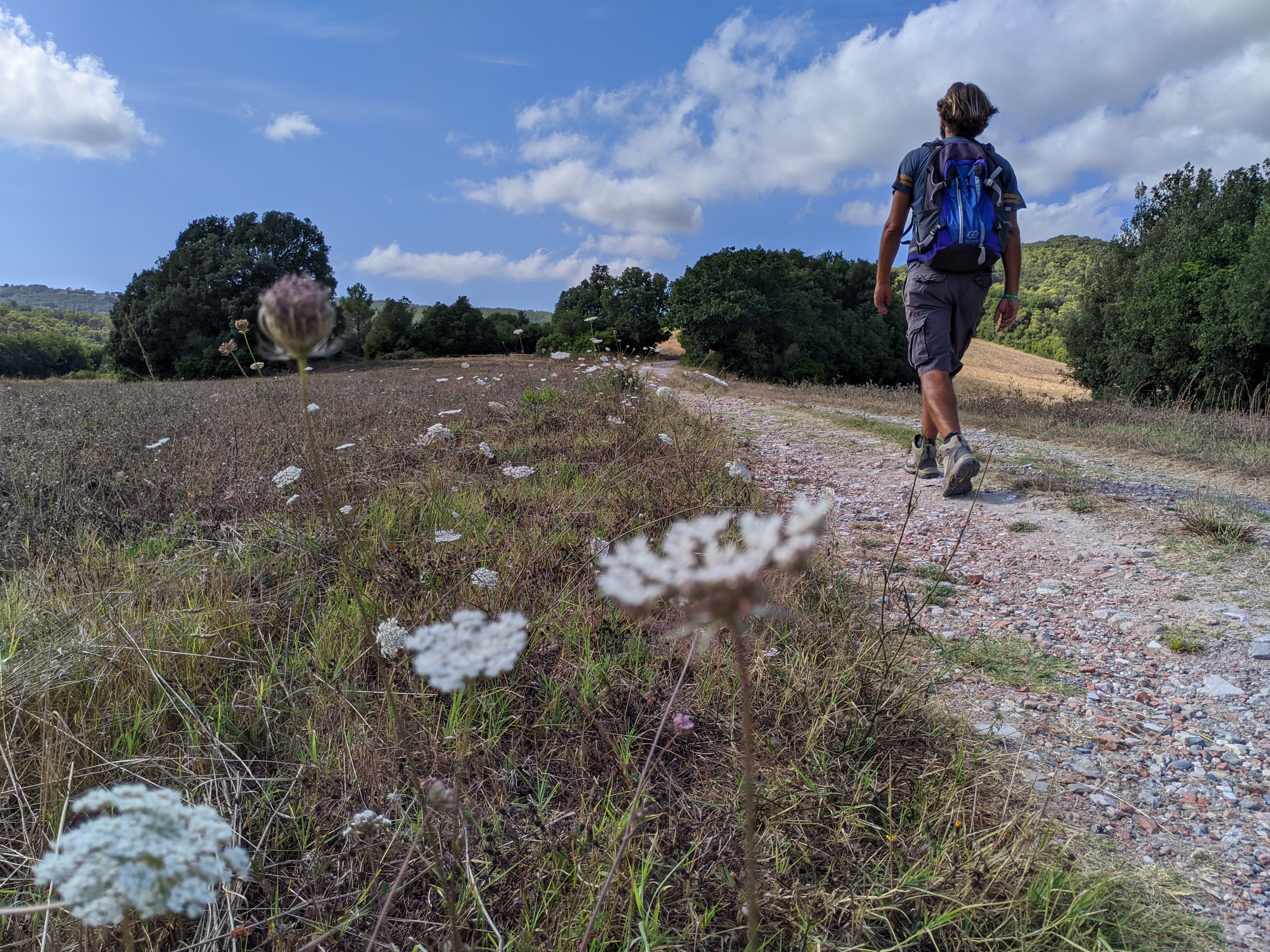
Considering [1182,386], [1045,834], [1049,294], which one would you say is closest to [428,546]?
[1045,834]

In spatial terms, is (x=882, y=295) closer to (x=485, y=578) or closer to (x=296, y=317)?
(x=485, y=578)

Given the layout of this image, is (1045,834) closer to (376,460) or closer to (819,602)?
(819,602)

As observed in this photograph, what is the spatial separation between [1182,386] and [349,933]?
26.9 meters

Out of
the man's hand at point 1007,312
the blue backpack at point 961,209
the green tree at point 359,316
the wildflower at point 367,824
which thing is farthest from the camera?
the green tree at point 359,316

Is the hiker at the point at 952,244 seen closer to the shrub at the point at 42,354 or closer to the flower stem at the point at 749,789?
the flower stem at the point at 749,789

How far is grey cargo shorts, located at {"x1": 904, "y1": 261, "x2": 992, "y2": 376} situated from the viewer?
493cm

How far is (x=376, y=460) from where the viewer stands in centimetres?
504

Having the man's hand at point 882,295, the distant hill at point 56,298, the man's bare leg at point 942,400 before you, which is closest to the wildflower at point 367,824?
the man's bare leg at point 942,400

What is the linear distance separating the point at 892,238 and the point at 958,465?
1.92m

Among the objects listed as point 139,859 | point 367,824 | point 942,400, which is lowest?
point 367,824

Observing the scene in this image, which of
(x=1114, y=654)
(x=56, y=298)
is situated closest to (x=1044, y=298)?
(x=1114, y=654)

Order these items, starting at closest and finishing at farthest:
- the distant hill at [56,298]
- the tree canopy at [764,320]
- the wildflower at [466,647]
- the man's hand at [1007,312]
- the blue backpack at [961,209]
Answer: the wildflower at [466,647] < the blue backpack at [961,209] < the man's hand at [1007,312] < the tree canopy at [764,320] < the distant hill at [56,298]

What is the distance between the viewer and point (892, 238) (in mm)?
5168

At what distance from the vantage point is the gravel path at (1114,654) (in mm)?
1947
